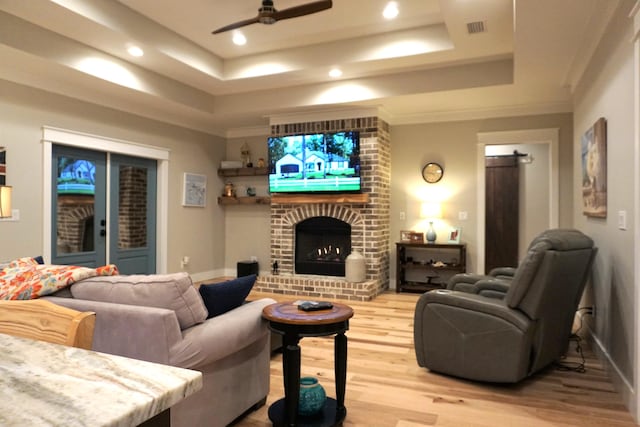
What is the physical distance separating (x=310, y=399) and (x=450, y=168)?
→ 183 inches

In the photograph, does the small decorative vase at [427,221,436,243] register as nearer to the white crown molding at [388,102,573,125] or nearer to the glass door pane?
the white crown molding at [388,102,573,125]

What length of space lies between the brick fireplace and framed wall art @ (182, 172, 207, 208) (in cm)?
143

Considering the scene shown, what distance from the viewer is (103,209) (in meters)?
5.72

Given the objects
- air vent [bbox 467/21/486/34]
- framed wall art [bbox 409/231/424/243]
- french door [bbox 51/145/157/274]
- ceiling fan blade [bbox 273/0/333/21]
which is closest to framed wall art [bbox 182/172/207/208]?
french door [bbox 51/145/157/274]

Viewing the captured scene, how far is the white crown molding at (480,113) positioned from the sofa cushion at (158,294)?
494 cm

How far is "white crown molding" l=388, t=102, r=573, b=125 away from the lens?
5.81m

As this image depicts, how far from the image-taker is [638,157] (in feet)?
8.01

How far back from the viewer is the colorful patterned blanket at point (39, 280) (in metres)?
2.37

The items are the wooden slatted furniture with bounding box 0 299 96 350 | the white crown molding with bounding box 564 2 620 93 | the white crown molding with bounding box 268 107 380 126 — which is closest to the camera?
the wooden slatted furniture with bounding box 0 299 96 350

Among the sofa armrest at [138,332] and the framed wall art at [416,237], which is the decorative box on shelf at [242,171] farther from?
the sofa armrest at [138,332]

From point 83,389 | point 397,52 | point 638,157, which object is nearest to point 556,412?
point 638,157

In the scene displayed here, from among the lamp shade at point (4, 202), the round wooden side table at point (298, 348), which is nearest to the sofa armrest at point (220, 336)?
the round wooden side table at point (298, 348)

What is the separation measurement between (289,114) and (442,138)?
2243mm

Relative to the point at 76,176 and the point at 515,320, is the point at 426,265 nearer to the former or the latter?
the point at 515,320
